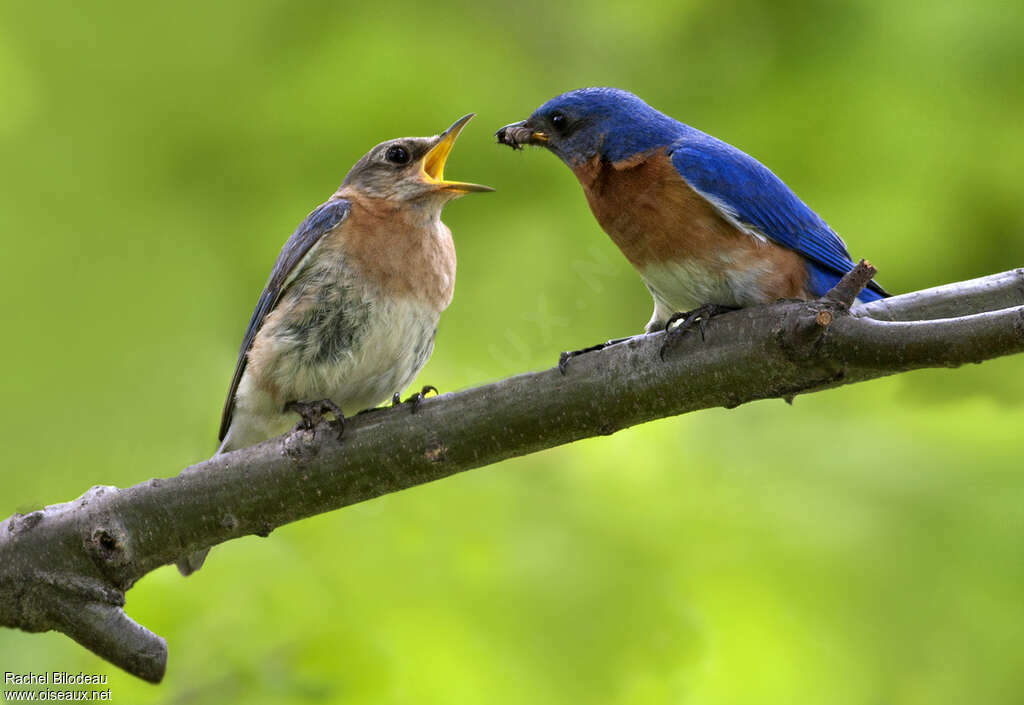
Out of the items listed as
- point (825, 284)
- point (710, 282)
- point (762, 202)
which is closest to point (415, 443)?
point (710, 282)

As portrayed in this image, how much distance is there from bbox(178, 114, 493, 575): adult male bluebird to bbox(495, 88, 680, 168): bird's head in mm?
286

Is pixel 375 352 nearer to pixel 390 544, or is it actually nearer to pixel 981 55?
pixel 390 544

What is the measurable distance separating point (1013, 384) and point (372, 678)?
2450 millimetres

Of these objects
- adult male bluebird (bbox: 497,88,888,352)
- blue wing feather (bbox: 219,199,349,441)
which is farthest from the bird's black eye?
adult male bluebird (bbox: 497,88,888,352)

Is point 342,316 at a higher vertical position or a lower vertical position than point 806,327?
higher

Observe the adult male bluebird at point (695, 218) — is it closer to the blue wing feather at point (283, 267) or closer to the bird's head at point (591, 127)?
the bird's head at point (591, 127)

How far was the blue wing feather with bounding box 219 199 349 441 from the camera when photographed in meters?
4.56

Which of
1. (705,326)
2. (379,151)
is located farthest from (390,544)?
(379,151)

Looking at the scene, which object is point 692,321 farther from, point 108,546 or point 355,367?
point 108,546

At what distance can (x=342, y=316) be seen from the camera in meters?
4.50

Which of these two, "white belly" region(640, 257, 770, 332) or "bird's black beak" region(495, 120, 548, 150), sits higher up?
"bird's black beak" region(495, 120, 548, 150)

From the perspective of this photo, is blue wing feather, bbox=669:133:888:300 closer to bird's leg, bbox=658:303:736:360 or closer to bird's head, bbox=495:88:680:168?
bird's head, bbox=495:88:680:168

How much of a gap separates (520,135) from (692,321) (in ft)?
4.72

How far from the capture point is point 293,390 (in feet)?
14.8
